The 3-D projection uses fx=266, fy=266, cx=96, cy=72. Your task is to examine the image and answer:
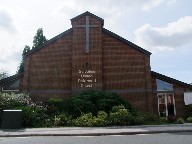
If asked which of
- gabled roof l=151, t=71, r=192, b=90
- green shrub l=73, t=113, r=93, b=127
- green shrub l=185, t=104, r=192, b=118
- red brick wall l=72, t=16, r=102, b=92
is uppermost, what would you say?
red brick wall l=72, t=16, r=102, b=92

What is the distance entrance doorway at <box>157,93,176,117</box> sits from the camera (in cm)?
2630

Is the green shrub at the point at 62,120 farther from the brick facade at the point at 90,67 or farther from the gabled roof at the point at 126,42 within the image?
the gabled roof at the point at 126,42

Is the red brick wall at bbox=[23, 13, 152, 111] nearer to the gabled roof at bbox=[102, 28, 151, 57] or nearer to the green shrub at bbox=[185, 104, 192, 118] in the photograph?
the gabled roof at bbox=[102, 28, 151, 57]

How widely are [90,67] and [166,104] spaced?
27.5 ft

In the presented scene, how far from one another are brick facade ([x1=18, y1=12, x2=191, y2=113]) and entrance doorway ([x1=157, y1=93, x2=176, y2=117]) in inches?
19.8

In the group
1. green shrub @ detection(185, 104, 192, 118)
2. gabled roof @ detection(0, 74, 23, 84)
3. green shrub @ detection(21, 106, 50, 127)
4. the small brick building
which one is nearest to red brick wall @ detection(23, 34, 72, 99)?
the small brick building

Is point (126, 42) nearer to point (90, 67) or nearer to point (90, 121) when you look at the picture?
point (90, 67)

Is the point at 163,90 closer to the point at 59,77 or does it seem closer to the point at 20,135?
the point at 59,77

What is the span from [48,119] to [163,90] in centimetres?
1241

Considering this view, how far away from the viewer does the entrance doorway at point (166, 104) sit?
26297mm

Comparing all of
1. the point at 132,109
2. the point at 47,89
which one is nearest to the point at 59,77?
the point at 47,89

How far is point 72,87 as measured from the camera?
2612 cm

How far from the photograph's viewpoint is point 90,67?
26.6 m

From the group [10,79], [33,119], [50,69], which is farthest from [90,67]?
[33,119]
